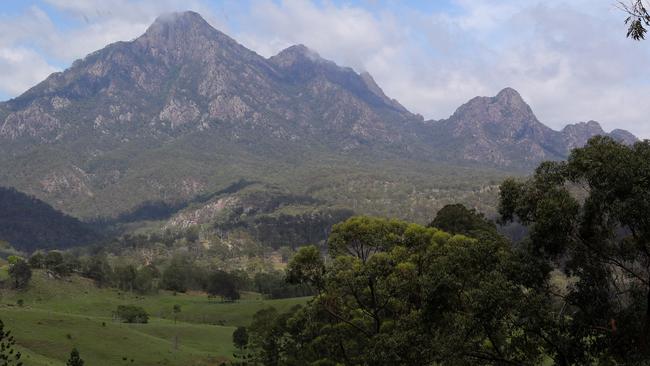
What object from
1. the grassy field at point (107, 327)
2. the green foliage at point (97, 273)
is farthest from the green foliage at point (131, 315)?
the green foliage at point (97, 273)

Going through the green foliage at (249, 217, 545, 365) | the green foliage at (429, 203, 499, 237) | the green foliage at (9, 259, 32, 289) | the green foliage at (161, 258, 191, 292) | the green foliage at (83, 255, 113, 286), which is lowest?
the green foliage at (161, 258, 191, 292)

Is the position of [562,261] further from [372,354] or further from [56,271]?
[56,271]

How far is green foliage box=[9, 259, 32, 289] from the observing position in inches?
4235

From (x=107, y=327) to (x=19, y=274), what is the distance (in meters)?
43.9

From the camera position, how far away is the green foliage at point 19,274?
108 metres

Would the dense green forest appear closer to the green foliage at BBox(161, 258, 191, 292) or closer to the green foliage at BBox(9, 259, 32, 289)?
the green foliage at BBox(9, 259, 32, 289)

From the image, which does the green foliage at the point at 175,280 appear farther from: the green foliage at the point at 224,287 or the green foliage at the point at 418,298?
the green foliage at the point at 418,298

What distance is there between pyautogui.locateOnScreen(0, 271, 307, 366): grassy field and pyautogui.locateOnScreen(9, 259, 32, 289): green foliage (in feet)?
5.80

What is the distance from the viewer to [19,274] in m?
108

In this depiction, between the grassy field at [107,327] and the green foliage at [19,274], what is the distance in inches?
69.7

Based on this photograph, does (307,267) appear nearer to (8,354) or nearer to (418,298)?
(418,298)

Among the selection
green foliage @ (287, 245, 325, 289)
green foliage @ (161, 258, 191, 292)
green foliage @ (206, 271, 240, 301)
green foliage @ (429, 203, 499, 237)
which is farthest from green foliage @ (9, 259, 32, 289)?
green foliage @ (287, 245, 325, 289)

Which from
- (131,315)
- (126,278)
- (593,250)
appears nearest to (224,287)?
(126,278)

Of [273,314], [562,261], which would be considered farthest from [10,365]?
[562,261]
